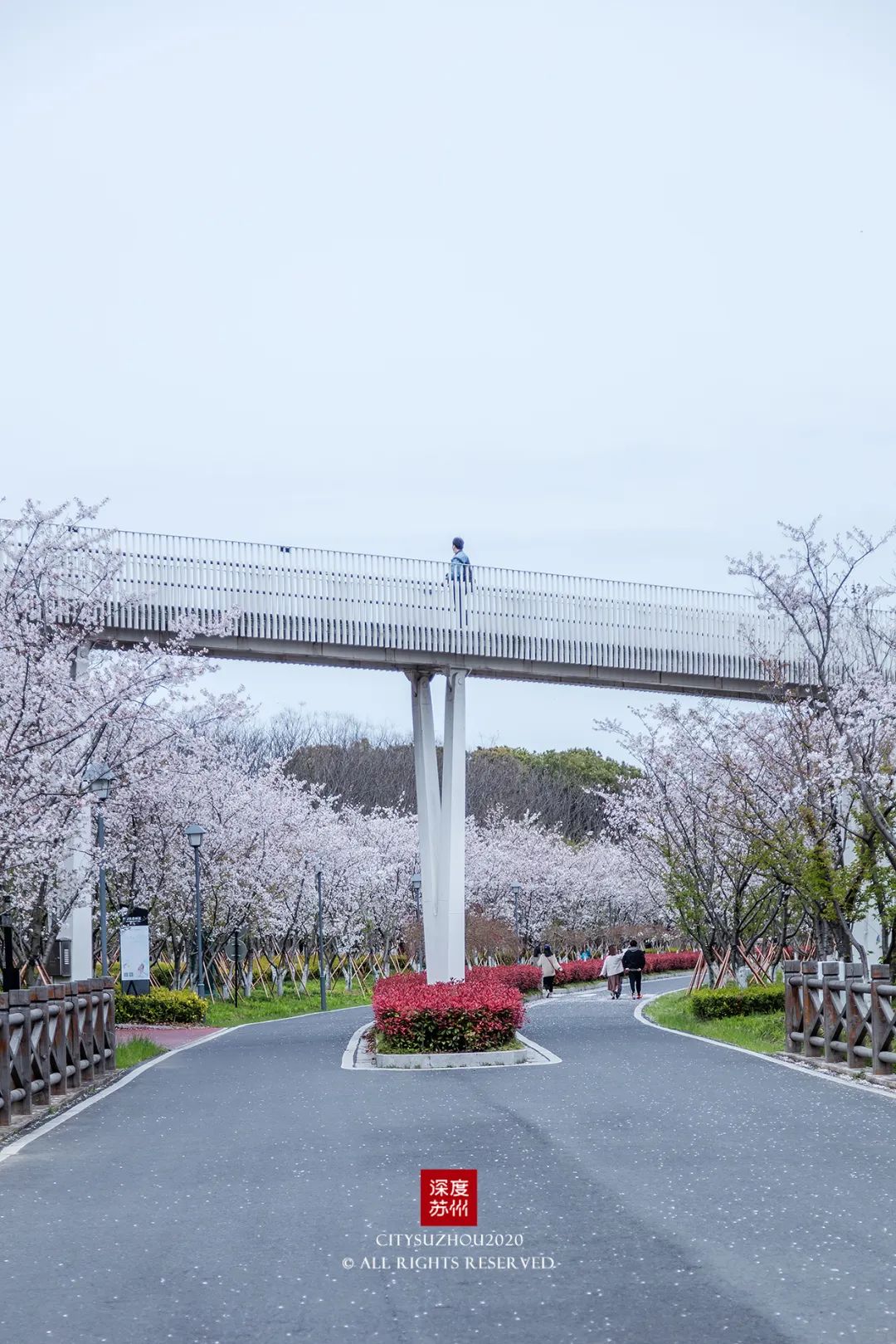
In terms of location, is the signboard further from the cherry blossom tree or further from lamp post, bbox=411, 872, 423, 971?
lamp post, bbox=411, 872, 423, 971

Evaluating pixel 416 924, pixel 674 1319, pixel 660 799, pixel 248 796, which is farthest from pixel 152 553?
pixel 416 924

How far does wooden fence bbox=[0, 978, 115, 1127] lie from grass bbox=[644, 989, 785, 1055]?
8104 millimetres

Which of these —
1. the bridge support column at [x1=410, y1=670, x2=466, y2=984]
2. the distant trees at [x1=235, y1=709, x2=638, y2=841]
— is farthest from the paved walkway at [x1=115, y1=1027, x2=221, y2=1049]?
the distant trees at [x1=235, y1=709, x2=638, y2=841]

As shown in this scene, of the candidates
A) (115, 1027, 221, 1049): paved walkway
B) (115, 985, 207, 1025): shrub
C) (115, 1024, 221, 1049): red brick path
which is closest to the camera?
(115, 1027, 221, 1049): paved walkway

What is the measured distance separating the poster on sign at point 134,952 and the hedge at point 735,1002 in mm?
10523


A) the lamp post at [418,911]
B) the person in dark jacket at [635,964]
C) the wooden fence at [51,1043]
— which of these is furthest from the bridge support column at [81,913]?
the lamp post at [418,911]

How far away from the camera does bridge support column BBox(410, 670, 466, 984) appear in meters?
27.9

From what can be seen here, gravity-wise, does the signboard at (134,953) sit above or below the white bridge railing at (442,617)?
below

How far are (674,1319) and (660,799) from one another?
2389cm

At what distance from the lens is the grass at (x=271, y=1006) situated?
35656mm

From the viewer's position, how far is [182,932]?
4125cm

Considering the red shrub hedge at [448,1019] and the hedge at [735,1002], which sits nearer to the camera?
the red shrub hedge at [448,1019]

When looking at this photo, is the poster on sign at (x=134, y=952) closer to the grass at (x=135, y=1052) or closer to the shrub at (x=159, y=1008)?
the shrub at (x=159, y=1008)

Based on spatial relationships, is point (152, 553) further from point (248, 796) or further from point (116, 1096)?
point (248, 796)
